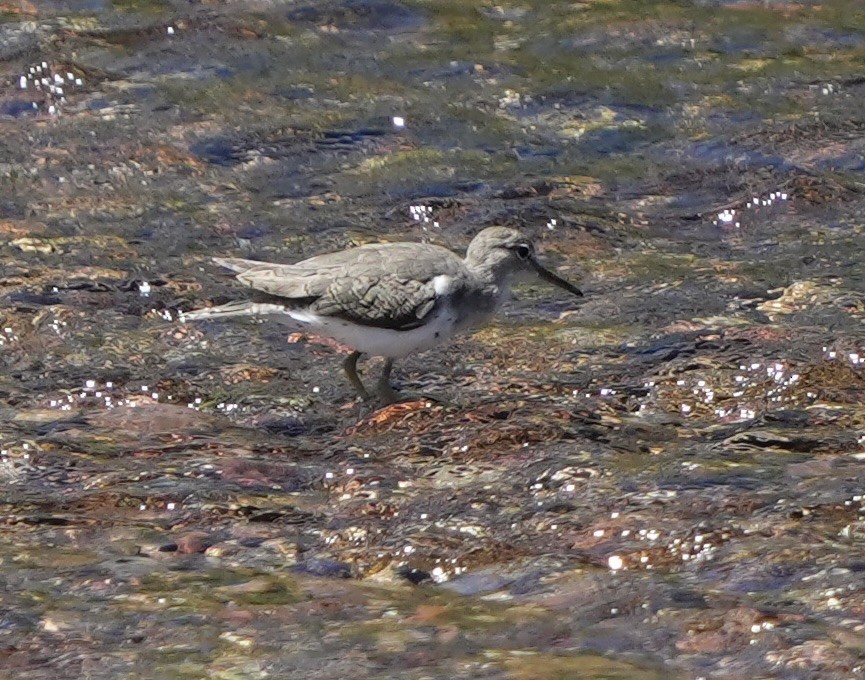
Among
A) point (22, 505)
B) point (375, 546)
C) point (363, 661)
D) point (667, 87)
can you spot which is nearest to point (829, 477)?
point (375, 546)

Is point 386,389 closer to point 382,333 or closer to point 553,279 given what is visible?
point 382,333

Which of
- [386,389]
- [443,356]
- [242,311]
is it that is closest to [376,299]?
[386,389]

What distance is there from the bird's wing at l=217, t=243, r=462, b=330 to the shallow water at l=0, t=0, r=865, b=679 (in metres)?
0.53

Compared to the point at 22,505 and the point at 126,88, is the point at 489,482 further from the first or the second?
the point at 126,88

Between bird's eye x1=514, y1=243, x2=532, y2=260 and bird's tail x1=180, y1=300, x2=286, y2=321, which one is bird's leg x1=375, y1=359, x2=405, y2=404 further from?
bird's eye x1=514, y1=243, x2=532, y2=260

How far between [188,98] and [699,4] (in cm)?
506

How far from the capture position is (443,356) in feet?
31.0

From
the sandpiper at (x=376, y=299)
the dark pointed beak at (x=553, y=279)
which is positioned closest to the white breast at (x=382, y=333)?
the sandpiper at (x=376, y=299)

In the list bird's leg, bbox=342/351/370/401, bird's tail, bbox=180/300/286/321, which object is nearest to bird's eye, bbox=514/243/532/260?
bird's leg, bbox=342/351/370/401

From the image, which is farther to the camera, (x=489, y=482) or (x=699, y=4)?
(x=699, y=4)

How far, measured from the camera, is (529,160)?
12.3m

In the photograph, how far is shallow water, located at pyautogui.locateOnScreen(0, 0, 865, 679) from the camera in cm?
606

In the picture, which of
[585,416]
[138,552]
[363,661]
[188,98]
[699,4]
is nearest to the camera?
[363,661]

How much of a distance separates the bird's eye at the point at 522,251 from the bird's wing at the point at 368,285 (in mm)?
630
